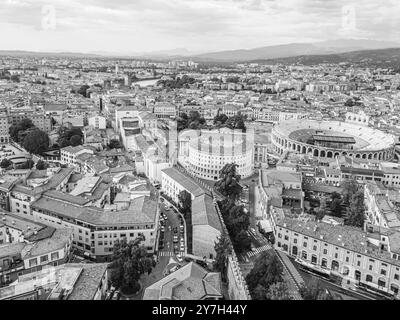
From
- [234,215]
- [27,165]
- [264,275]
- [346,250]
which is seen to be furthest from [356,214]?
[27,165]

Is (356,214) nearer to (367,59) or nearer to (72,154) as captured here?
(72,154)

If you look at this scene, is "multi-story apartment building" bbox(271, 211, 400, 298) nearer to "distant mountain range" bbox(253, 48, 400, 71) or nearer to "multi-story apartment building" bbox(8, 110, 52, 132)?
"multi-story apartment building" bbox(8, 110, 52, 132)

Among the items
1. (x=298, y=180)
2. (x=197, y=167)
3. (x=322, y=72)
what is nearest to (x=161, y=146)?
(x=197, y=167)

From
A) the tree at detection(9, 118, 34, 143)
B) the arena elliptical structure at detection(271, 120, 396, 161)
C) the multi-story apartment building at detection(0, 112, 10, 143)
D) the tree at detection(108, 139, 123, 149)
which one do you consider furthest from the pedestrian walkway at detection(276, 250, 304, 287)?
the multi-story apartment building at detection(0, 112, 10, 143)

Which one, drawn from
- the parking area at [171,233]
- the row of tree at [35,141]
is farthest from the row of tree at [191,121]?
the parking area at [171,233]

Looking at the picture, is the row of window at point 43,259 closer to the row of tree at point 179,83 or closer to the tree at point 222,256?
the tree at point 222,256

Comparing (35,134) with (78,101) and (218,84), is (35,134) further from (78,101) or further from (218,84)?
(218,84)
